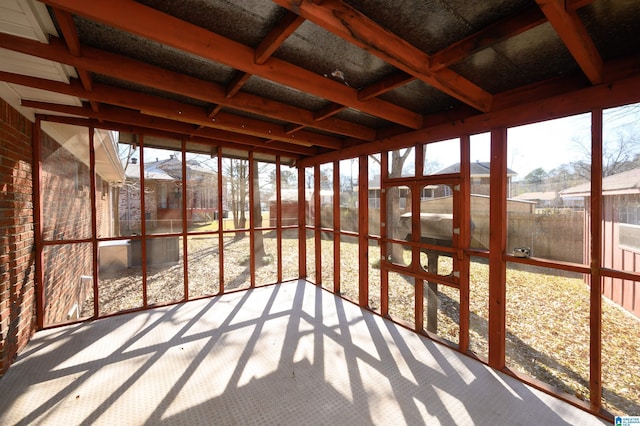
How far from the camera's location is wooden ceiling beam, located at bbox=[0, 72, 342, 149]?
6.82 feet

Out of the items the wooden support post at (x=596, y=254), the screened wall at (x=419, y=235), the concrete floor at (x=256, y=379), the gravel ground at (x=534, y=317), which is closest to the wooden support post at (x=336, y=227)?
the screened wall at (x=419, y=235)

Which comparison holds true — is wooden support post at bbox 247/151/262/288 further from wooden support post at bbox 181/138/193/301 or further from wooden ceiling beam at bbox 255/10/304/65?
wooden ceiling beam at bbox 255/10/304/65

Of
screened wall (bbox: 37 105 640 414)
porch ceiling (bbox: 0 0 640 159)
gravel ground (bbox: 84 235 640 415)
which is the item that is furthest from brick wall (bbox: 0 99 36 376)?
gravel ground (bbox: 84 235 640 415)

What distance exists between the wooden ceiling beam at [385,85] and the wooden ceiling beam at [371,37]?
190 mm

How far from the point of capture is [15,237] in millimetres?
2510

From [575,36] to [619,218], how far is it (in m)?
1.40

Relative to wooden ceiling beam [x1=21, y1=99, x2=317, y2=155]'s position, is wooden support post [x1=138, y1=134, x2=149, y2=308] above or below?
below

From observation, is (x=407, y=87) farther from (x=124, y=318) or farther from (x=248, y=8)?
(x=124, y=318)

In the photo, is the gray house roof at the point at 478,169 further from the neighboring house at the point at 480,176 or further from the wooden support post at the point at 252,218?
the wooden support post at the point at 252,218

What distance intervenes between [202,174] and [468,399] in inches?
169

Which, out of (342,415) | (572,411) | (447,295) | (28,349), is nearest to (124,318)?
(28,349)

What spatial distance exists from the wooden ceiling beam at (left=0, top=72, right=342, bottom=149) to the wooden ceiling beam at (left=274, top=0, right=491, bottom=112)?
2046mm

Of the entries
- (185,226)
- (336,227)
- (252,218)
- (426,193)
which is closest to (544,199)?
(426,193)

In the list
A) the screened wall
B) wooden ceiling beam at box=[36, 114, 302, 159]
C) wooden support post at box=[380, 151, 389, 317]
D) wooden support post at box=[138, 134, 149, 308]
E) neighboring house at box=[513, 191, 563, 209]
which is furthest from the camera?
wooden support post at box=[138, 134, 149, 308]
